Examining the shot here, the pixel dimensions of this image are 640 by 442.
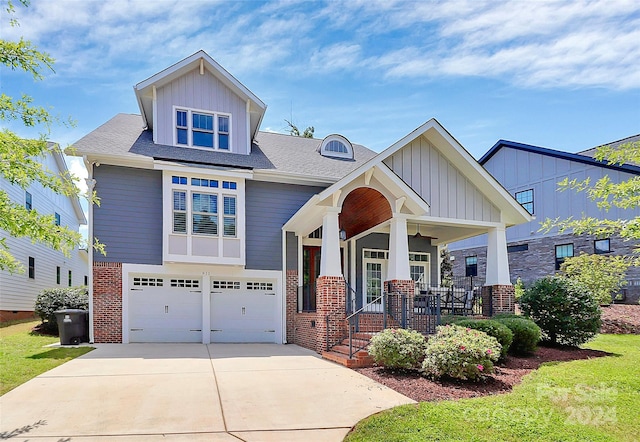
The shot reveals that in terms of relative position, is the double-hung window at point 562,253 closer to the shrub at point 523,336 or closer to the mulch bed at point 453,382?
the mulch bed at point 453,382

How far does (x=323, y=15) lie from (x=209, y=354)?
800 centimetres

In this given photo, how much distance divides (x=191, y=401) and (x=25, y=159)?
3.93 meters

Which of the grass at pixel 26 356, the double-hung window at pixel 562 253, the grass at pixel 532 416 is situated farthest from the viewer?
the double-hung window at pixel 562 253

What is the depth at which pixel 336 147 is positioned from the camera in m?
17.6

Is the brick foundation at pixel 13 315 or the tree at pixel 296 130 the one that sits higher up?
the tree at pixel 296 130

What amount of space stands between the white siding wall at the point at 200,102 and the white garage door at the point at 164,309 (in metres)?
4.28

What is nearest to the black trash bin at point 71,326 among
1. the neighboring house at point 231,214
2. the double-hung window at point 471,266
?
the neighboring house at point 231,214

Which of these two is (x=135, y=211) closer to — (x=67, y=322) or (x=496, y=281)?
(x=67, y=322)

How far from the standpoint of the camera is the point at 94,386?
7.75 m

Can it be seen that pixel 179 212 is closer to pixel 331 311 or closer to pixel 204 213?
pixel 204 213

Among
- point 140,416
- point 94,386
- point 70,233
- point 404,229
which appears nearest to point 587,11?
point 404,229

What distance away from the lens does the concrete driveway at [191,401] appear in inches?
225

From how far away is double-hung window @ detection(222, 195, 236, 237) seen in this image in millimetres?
14070

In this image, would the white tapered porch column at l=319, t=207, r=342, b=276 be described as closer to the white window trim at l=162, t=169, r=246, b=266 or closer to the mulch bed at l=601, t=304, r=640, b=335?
the white window trim at l=162, t=169, r=246, b=266
